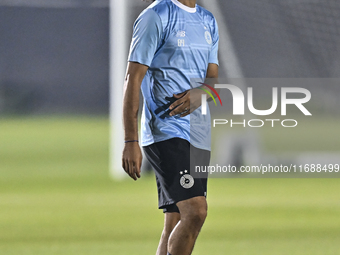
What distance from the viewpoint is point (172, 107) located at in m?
3.33

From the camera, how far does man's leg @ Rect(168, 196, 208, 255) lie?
10.4 feet

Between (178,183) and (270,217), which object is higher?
(178,183)

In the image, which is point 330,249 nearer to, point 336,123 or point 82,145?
point 82,145

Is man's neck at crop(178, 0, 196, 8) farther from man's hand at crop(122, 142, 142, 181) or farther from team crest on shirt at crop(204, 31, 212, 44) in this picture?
man's hand at crop(122, 142, 142, 181)

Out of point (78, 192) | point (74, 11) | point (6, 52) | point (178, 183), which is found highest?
point (74, 11)

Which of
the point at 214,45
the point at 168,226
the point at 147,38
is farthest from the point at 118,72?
the point at 147,38

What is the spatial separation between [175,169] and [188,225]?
11.7 inches

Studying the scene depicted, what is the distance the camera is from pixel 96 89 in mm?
31812

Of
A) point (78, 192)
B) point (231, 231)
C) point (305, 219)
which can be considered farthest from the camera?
point (78, 192)

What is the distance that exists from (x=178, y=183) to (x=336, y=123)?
55.2 ft

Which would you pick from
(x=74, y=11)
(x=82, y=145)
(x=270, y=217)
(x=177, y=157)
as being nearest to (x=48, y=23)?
(x=74, y=11)

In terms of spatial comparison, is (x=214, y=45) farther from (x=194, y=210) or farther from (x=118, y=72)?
(x=118, y=72)

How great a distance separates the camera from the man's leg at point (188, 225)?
318 centimetres

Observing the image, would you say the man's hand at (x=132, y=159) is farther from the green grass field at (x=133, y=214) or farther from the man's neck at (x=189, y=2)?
the green grass field at (x=133, y=214)
